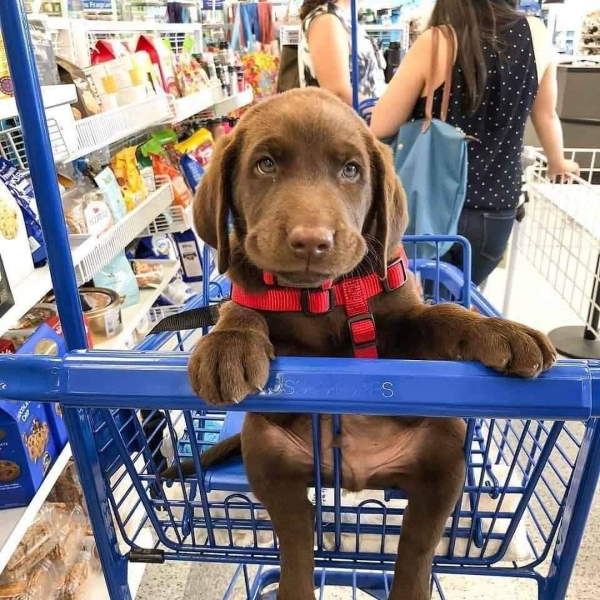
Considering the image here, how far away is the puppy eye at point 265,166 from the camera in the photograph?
3.25 ft

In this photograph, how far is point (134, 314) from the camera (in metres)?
2.34

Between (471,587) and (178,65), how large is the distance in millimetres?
2434

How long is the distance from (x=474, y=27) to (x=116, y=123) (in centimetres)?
111

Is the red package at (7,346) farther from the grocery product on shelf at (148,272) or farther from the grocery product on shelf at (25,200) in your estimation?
the grocery product on shelf at (148,272)

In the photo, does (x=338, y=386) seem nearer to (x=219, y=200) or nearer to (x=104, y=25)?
(x=219, y=200)

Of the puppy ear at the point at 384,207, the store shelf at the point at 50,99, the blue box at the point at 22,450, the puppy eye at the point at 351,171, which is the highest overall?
the store shelf at the point at 50,99

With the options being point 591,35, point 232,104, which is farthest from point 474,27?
point 591,35

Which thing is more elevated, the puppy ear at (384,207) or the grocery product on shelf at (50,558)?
the puppy ear at (384,207)

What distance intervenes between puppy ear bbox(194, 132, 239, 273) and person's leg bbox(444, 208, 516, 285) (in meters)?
1.15

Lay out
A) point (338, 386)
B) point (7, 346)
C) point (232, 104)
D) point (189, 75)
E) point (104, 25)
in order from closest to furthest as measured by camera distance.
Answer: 1. point (338, 386)
2. point (7, 346)
3. point (104, 25)
4. point (189, 75)
5. point (232, 104)

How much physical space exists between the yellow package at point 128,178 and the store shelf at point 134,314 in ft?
1.21

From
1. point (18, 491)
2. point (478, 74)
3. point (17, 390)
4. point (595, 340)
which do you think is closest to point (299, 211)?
point (17, 390)

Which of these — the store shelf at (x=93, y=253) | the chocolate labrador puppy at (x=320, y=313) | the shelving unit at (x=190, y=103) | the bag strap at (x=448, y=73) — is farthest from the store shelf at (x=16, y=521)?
the shelving unit at (x=190, y=103)

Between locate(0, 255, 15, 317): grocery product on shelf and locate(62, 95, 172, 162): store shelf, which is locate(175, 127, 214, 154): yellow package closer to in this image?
locate(62, 95, 172, 162): store shelf
